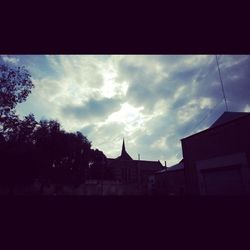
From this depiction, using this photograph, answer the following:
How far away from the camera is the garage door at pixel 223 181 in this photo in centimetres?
1192

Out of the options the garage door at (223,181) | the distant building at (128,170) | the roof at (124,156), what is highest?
the roof at (124,156)

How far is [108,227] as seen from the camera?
2.59 feet

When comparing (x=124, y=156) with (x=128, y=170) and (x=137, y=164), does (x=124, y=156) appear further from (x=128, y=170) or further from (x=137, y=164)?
(x=128, y=170)

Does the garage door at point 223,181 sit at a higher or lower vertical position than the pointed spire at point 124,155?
lower

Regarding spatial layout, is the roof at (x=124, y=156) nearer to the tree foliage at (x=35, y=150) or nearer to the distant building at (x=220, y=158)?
the tree foliage at (x=35, y=150)

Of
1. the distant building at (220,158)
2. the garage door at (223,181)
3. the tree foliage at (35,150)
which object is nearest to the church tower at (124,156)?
the tree foliage at (35,150)

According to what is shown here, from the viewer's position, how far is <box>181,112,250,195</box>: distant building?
38.2 ft

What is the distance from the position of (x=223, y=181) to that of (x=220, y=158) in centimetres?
155

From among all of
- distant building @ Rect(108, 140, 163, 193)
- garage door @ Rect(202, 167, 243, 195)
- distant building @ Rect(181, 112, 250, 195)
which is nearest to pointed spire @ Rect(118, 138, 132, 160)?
distant building @ Rect(108, 140, 163, 193)

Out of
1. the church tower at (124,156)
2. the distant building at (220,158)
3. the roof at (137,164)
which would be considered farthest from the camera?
the church tower at (124,156)

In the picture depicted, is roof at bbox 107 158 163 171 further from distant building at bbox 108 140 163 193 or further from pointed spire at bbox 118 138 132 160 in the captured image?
pointed spire at bbox 118 138 132 160

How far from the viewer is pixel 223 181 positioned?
12.8 metres

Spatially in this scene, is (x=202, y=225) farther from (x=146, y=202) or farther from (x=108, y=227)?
(x=108, y=227)
